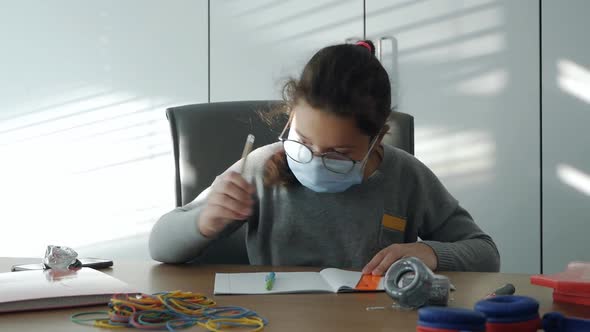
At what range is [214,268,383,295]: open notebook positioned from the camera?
1065 millimetres

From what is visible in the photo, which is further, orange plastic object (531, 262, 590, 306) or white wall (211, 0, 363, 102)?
white wall (211, 0, 363, 102)

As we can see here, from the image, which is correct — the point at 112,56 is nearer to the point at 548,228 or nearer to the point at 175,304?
the point at 548,228

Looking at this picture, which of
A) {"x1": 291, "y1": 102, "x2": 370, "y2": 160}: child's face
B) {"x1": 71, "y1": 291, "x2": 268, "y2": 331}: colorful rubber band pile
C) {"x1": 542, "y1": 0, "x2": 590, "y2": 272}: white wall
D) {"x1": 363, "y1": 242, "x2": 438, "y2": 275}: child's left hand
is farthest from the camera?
{"x1": 542, "y1": 0, "x2": 590, "y2": 272}: white wall

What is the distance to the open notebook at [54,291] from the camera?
0.94 m

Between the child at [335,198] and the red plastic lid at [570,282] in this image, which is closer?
the red plastic lid at [570,282]

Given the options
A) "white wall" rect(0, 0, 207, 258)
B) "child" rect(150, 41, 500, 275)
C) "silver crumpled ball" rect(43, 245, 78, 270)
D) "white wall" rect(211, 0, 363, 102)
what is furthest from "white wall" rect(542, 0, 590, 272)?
"silver crumpled ball" rect(43, 245, 78, 270)

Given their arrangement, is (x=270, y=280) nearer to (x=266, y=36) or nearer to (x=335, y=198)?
(x=335, y=198)

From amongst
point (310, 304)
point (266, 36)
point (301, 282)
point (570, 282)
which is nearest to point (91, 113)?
point (266, 36)

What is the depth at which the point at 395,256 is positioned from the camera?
119cm

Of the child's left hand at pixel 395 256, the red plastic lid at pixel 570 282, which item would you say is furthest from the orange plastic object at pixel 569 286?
the child's left hand at pixel 395 256

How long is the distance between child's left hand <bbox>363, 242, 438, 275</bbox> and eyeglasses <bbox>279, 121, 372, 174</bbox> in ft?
0.65

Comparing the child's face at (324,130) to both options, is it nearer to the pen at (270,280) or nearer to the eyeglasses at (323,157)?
the eyeglasses at (323,157)

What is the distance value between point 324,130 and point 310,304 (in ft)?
1.38

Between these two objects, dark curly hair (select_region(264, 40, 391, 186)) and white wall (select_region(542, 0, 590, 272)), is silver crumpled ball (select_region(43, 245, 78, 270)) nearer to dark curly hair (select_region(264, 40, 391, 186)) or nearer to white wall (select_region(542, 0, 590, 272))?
dark curly hair (select_region(264, 40, 391, 186))
